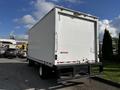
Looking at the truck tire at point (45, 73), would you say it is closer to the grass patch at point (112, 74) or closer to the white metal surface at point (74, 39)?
the white metal surface at point (74, 39)

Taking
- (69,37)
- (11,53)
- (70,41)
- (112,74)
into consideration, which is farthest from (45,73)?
(11,53)

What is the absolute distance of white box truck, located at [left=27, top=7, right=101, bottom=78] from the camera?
909 centimetres

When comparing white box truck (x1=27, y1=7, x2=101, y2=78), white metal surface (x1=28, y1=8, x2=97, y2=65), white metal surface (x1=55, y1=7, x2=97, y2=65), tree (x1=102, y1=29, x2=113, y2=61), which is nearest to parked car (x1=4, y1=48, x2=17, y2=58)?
tree (x1=102, y1=29, x2=113, y2=61)

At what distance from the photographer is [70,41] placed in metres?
9.66

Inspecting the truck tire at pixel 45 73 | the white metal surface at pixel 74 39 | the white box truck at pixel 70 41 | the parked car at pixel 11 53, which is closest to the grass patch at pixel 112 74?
the white box truck at pixel 70 41

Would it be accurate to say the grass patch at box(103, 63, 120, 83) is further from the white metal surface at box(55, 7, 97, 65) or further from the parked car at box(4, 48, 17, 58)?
the parked car at box(4, 48, 17, 58)

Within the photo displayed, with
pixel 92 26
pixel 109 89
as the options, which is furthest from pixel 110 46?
pixel 109 89

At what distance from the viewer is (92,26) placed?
10609 millimetres

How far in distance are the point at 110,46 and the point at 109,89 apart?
17330mm

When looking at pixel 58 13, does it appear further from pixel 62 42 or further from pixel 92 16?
pixel 92 16

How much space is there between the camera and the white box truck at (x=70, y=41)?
29.8ft

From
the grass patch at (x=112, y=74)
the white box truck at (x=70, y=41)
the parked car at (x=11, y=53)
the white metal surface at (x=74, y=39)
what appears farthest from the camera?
the parked car at (x=11, y=53)

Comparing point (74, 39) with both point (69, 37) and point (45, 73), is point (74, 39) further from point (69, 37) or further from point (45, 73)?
point (45, 73)

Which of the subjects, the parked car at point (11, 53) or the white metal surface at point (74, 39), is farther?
the parked car at point (11, 53)
